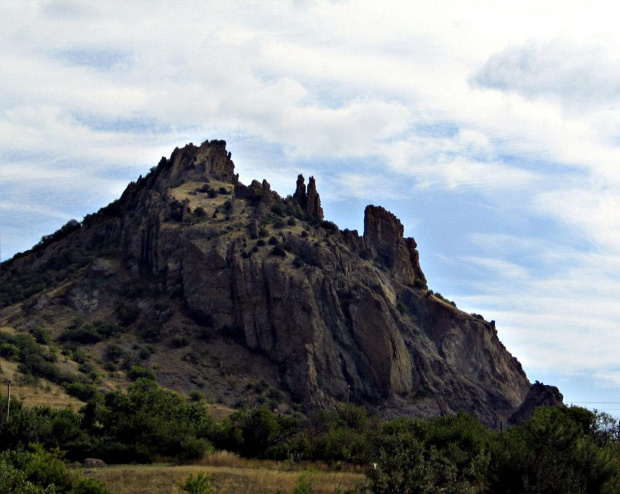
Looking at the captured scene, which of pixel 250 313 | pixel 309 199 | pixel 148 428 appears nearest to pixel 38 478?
pixel 148 428

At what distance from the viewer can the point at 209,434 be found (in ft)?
192

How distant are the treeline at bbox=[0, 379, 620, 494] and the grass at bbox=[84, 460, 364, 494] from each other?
2.99 m

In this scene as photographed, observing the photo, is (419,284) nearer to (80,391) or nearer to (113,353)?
(113,353)

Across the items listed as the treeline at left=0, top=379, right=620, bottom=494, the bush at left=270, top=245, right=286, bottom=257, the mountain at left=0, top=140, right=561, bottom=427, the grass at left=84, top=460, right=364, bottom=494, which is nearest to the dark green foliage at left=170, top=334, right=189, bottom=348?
the mountain at left=0, top=140, right=561, bottom=427

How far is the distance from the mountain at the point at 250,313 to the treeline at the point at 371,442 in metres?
29.0

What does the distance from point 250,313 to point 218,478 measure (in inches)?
2286

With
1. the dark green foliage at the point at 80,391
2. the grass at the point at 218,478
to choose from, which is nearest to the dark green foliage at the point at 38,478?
the grass at the point at 218,478

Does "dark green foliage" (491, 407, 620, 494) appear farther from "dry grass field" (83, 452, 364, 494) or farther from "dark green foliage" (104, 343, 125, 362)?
"dark green foliage" (104, 343, 125, 362)

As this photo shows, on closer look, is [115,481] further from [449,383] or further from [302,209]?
[302,209]

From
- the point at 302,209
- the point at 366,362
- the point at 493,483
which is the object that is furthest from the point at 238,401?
the point at 493,483

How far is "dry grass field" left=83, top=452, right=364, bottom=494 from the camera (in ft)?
142

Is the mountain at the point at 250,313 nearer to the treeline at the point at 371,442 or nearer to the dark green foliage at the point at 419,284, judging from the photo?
the dark green foliage at the point at 419,284

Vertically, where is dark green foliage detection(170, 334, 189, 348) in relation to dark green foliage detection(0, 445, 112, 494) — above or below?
above

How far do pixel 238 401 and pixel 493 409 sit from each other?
119 feet
